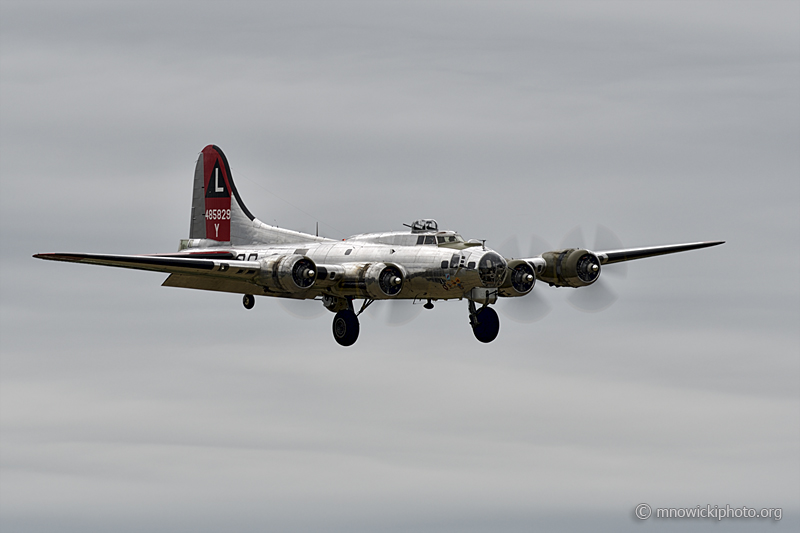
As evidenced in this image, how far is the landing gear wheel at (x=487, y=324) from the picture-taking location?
49.0 m

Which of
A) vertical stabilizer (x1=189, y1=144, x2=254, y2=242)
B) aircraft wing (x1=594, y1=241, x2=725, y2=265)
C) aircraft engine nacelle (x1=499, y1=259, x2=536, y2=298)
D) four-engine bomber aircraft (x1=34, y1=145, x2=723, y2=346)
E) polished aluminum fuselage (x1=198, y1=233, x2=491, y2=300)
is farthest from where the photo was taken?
vertical stabilizer (x1=189, y1=144, x2=254, y2=242)

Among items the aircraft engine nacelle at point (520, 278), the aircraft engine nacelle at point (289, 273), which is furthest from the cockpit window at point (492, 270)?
the aircraft engine nacelle at point (289, 273)

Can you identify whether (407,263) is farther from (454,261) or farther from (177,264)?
(177,264)

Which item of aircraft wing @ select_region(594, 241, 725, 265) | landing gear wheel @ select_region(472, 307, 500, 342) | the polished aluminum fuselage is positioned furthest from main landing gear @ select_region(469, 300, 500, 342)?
aircraft wing @ select_region(594, 241, 725, 265)

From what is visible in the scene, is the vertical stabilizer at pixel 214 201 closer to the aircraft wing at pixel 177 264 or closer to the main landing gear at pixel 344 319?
the main landing gear at pixel 344 319

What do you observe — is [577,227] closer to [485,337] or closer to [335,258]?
[485,337]

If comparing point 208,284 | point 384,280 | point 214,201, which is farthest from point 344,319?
point 214,201

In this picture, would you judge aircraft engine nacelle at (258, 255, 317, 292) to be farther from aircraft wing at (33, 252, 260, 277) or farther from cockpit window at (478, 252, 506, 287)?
cockpit window at (478, 252, 506, 287)

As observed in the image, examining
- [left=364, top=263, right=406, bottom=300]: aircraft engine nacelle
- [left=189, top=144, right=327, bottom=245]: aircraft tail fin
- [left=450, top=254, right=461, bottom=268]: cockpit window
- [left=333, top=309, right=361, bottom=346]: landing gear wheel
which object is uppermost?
[left=189, top=144, right=327, bottom=245]: aircraft tail fin

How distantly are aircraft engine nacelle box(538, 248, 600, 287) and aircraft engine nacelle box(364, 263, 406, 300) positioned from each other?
290 inches

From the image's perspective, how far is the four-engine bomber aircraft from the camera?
45.5 metres

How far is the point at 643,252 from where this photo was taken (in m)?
53.2

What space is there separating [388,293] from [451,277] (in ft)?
8.84

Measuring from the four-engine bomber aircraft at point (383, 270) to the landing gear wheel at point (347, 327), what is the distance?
0.04 meters
